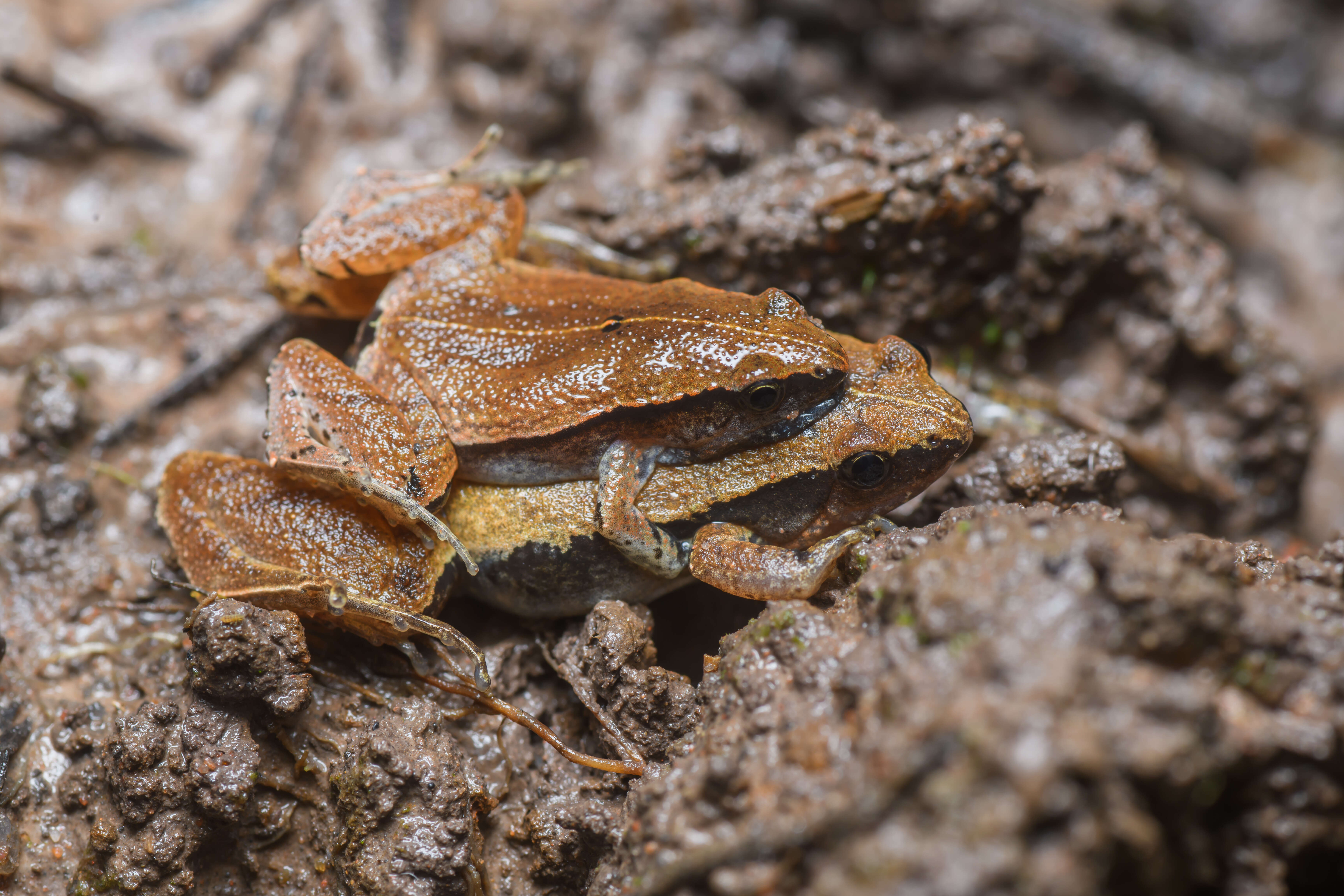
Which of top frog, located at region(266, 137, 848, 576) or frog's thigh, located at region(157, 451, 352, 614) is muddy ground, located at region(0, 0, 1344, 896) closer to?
frog's thigh, located at region(157, 451, 352, 614)

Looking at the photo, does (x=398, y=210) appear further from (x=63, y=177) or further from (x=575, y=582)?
(x=63, y=177)

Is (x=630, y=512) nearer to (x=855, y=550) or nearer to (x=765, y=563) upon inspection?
(x=765, y=563)

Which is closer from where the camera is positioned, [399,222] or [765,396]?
[765,396]

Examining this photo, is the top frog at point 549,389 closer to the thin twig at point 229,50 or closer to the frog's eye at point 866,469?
the frog's eye at point 866,469

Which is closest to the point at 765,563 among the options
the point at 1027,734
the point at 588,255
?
the point at 1027,734

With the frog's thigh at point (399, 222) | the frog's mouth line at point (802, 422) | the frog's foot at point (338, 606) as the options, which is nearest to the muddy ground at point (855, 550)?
the frog's foot at point (338, 606)
